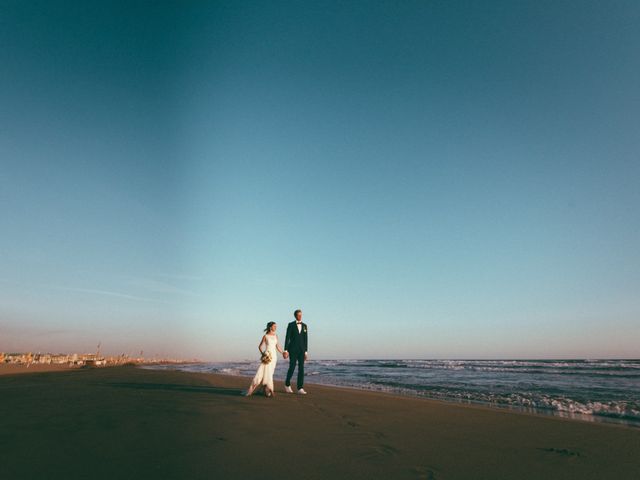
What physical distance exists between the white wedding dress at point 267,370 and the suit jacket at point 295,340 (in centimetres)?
69

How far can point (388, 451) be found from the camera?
3994 millimetres

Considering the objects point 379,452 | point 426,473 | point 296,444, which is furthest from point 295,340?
point 426,473

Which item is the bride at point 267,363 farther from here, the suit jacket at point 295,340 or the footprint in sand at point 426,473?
the footprint in sand at point 426,473

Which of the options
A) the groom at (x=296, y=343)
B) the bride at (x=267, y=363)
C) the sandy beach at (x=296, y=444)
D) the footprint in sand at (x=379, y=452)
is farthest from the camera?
the groom at (x=296, y=343)

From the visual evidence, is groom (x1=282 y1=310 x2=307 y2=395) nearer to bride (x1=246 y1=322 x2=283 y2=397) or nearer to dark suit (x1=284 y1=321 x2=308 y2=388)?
dark suit (x1=284 y1=321 x2=308 y2=388)

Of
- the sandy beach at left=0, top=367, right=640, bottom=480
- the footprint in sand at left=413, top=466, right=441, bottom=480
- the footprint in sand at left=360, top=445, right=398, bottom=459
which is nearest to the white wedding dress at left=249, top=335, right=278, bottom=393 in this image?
the sandy beach at left=0, top=367, right=640, bottom=480

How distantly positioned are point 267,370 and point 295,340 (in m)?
1.50

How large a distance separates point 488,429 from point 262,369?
217 inches

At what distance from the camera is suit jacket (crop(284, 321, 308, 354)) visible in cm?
1048

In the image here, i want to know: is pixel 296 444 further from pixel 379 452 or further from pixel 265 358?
pixel 265 358

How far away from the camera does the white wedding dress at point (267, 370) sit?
9008 millimetres

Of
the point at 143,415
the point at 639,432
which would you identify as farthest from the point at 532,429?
the point at 143,415

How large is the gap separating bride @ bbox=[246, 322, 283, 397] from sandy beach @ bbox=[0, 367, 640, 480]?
7.00 feet

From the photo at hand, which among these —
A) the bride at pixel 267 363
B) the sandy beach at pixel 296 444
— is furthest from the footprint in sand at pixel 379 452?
the bride at pixel 267 363
